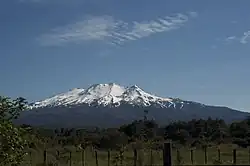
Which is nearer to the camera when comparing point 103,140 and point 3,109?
point 3,109

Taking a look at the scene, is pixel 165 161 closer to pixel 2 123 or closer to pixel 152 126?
pixel 2 123

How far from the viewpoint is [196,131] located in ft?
270

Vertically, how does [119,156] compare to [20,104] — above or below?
below

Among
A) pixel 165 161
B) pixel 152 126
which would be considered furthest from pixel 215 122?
pixel 165 161

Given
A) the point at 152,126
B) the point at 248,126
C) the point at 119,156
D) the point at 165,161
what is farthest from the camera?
the point at 152,126

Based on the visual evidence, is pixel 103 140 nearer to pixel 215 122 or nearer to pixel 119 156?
pixel 215 122

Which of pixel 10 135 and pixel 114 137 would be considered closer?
pixel 10 135

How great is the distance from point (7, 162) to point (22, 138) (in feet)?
3.16

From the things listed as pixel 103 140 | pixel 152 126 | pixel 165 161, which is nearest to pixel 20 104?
pixel 165 161

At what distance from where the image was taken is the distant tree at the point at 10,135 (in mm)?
16656

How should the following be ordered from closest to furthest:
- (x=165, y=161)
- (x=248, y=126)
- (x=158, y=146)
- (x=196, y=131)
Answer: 1. (x=165, y=161)
2. (x=158, y=146)
3. (x=248, y=126)
4. (x=196, y=131)

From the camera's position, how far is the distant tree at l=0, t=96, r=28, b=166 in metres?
16.7

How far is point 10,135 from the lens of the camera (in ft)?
55.0

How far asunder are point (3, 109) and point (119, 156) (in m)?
11.1
